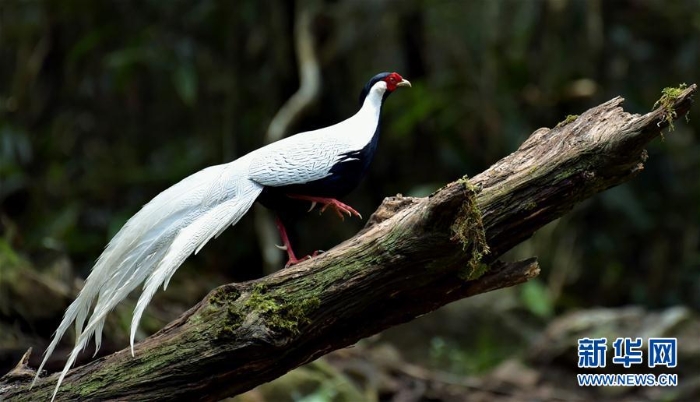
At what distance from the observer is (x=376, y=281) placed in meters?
3.37

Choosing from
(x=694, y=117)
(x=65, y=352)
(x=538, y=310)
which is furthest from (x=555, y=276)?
(x=65, y=352)

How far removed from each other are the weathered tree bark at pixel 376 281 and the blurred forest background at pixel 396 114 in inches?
187

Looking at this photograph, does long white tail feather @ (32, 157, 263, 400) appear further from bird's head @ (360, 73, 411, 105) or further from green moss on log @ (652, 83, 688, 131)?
green moss on log @ (652, 83, 688, 131)

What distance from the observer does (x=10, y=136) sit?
10.7 metres

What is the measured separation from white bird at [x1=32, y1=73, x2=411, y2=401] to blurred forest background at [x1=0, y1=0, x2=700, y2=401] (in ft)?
15.5

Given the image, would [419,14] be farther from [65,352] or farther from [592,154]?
[592,154]

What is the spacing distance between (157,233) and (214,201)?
279 mm

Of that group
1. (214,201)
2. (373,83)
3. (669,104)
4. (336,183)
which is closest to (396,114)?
(373,83)

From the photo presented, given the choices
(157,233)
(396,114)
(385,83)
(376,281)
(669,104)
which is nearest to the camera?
(669,104)

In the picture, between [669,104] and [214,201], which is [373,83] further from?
[669,104]

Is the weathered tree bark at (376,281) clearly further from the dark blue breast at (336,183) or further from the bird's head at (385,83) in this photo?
the bird's head at (385,83)

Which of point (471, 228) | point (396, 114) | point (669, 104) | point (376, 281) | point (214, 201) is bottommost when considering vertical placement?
point (376, 281)

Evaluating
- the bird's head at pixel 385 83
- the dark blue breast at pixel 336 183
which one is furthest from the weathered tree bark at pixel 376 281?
the bird's head at pixel 385 83

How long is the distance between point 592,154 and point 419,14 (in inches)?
300
